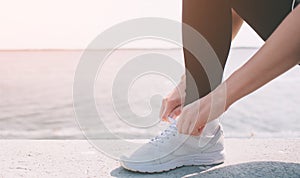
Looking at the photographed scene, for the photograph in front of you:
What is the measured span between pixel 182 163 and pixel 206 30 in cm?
27

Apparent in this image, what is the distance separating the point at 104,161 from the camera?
3.28ft

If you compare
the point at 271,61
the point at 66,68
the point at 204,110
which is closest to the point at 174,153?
the point at 204,110

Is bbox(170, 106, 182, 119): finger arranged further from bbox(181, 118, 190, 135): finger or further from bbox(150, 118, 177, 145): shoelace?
bbox(181, 118, 190, 135): finger

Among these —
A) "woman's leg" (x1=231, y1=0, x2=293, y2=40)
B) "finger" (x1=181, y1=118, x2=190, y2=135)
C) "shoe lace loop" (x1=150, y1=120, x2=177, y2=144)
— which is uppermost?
"woman's leg" (x1=231, y1=0, x2=293, y2=40)

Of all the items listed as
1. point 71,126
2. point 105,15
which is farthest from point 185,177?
point 105,15

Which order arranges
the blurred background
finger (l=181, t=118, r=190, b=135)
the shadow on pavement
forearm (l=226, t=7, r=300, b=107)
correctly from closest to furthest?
forearm (l=226, t=7, r=300, b=107) < finger (l=181, t=118, r=190, b=135) < the shadow on pavement < the blurred background

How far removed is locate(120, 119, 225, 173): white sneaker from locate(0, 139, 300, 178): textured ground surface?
1 cm

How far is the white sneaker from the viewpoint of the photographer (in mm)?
920

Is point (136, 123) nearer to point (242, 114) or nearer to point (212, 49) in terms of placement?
point (242, 114)

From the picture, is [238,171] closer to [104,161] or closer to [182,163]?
[182,163]

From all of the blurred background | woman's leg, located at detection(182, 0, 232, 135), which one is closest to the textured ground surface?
woman's leg, located at detection(182, 0, 232, 135)

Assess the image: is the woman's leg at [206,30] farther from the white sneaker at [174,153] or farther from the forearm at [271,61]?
the forearm at [271,61]

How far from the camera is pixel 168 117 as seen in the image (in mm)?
991

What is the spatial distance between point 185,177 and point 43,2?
2978 mm
